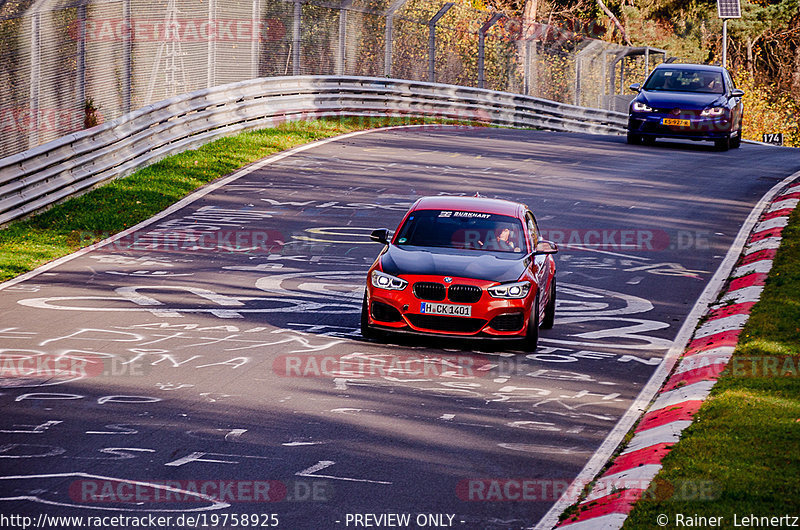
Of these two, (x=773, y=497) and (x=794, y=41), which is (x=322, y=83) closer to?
(x=773, y=497)

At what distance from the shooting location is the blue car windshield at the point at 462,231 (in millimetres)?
12695

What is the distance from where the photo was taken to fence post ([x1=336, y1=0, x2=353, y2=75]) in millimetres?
30500

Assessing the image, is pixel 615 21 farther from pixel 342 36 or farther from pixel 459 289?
pixel 459 289

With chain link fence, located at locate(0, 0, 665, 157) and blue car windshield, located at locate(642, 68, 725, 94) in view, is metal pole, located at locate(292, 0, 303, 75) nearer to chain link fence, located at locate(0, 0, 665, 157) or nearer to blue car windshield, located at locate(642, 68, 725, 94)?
chain link fence, located at locate(0, 0, 665, 157)

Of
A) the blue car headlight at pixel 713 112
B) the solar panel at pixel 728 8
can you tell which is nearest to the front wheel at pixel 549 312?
the blue car headlight at pixel 713 112

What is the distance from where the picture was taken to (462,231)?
12836 millimetres

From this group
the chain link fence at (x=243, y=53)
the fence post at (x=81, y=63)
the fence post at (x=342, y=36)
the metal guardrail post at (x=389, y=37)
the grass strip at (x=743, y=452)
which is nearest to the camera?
the grass strip at (x=743, y=452)

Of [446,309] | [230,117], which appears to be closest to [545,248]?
[446,309]

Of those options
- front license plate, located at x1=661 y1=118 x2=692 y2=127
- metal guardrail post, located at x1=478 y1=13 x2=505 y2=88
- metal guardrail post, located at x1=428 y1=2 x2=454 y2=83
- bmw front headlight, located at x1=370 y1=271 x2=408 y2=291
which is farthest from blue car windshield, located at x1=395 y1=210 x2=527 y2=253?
metal guardrail post, located at x1=478 y1=13 x2=505 y2=88

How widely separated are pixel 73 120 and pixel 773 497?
1563cm

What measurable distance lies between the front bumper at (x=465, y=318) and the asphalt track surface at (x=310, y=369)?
260mm

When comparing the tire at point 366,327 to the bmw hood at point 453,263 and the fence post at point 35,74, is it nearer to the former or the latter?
the bmw hood at point 453,263

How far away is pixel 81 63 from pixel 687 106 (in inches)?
567

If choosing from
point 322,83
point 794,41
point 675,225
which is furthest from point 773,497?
point 794,41
